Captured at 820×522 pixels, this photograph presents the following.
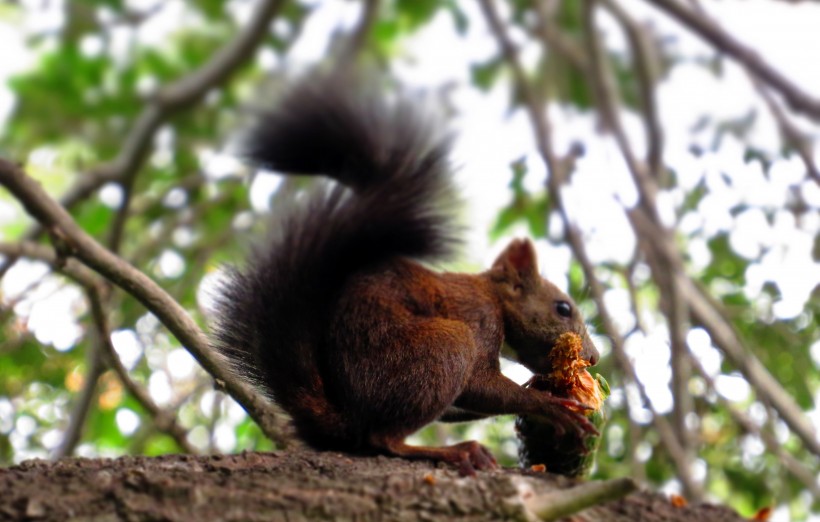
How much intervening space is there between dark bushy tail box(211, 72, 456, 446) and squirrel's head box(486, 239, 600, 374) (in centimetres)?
21

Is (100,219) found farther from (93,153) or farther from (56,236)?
(56,236)

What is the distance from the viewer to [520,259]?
2771 millimetres

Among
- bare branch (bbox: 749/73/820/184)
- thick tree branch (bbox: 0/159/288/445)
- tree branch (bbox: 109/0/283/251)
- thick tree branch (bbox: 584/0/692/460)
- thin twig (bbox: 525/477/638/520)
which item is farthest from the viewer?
tree branch (bbox: 109/0/283/251)

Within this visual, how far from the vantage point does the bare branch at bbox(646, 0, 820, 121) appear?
277 centimetres

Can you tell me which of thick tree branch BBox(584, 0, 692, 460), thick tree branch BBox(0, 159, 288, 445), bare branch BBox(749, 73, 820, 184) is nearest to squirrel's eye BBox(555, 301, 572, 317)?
thick tree branch BBox(584, 0, 692, 460)

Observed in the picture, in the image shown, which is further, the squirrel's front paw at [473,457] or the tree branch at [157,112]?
the tree branch at [157,112]

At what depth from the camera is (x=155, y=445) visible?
4.45m

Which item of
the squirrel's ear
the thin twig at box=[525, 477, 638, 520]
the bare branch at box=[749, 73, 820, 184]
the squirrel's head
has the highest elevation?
the bare branch at box=[749, 73, 820, 184]

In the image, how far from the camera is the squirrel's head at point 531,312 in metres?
2.59

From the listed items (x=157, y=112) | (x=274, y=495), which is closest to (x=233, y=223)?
(x=157, y=112)

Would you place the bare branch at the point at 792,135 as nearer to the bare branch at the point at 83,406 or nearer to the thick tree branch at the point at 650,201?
the thick tree branch at the point at 650,201

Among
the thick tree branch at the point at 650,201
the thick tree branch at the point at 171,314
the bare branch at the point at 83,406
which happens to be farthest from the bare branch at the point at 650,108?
the bare branch at the point at 83,406

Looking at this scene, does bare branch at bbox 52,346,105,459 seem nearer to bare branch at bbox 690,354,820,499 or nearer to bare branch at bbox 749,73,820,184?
bare branch at bbox 690,354,820,499

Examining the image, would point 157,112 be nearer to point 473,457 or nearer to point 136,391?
point 136,391
